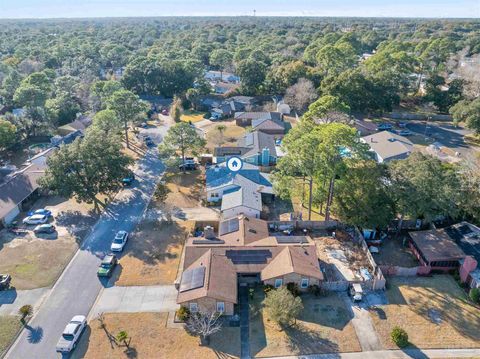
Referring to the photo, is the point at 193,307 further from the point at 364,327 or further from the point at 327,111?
the point at 327,111

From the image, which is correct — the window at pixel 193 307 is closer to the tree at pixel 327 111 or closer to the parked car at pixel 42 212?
the parked car at pixel 42 212

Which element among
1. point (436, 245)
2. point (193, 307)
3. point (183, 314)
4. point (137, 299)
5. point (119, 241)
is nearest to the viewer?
point (183, 314)

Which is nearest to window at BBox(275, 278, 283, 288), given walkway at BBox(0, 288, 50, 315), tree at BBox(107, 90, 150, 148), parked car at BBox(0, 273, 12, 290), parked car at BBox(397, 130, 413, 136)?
walkway at BBox(0, 288, 50, 315)

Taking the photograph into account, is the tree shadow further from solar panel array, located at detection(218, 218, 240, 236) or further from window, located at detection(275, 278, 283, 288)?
window, located at detection(275, 278, 283, 288)

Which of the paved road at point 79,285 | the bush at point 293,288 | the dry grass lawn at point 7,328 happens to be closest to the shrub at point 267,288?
the bush at point 293,288

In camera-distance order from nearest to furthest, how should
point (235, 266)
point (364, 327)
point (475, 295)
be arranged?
1. point (364, 327)
2. point (475, 295)
3. point (235, 266)

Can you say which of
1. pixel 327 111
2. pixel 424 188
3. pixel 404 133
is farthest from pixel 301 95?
pixel 424 188

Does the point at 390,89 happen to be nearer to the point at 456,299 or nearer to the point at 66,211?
the point at 456,299
